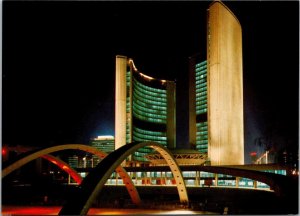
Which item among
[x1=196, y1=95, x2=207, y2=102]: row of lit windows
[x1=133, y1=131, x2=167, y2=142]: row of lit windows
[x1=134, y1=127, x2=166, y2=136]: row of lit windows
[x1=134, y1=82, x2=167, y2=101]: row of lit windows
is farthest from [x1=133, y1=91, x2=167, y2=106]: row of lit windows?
[x1=196, y1=95, x2=207, y2=102]: row of lit windows

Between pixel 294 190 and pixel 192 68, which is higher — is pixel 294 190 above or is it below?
below

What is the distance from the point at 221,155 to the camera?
279 ft

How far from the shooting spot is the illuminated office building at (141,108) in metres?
108

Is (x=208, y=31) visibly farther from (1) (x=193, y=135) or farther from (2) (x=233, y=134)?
(1) (x=193, y=135)

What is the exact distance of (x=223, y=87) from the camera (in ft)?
276

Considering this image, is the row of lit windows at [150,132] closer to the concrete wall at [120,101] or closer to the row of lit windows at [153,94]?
the row of lit windows at [153,94]

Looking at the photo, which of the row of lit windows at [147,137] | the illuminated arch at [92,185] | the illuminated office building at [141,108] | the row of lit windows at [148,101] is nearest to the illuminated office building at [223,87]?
the illuminated office building at [141,108]

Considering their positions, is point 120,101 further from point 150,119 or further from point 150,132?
point 150,119

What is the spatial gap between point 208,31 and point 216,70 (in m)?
11.3

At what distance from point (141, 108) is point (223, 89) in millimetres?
52080

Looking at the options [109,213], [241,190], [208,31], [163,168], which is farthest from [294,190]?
[208,31]

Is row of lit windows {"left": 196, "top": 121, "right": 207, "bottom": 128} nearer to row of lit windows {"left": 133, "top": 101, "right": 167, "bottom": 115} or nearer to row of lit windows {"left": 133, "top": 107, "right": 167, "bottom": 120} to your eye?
row of lit windows {"left": 133, "top": 107, "right": 167, "bottom": 120}

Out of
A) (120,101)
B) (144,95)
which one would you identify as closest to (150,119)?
(144,95)

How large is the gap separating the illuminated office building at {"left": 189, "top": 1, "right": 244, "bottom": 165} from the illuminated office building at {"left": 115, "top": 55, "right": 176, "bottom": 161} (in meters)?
30.1
